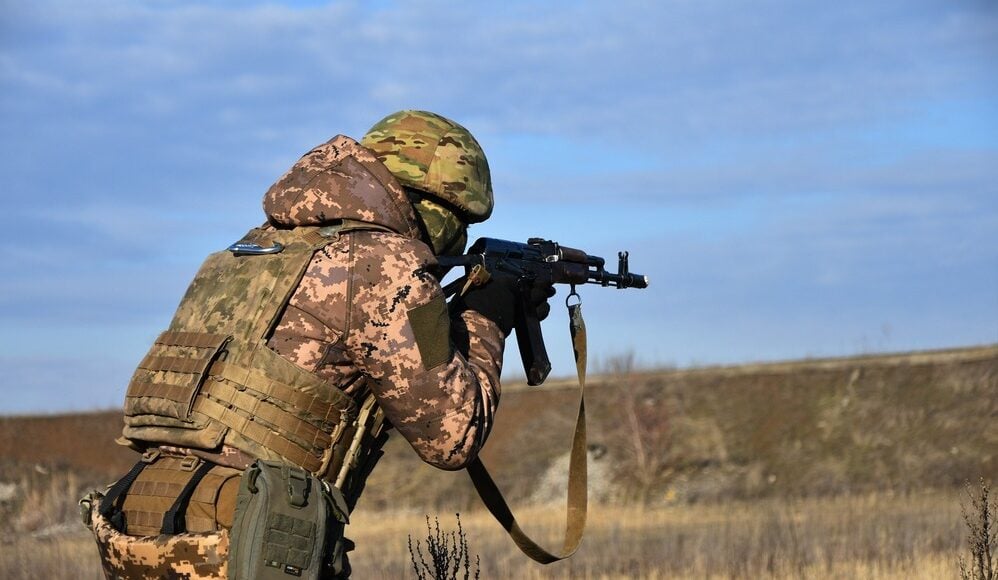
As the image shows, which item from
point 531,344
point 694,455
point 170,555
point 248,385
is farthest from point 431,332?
point 694,455

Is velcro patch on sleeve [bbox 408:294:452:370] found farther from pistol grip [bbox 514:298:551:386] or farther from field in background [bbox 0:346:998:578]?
field in background [bbox 0:346:998:578]

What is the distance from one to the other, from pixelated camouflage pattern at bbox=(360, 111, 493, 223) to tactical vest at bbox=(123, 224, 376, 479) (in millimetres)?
455

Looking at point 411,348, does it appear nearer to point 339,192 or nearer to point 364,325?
point 364,325

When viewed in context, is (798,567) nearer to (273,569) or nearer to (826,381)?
(273,569)

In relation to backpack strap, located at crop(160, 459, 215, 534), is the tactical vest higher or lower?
higher

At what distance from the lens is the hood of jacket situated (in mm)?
4168

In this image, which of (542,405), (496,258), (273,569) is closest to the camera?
(273,569)

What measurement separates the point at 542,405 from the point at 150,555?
30251 millimetres

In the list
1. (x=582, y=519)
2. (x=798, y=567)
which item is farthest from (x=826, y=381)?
(x=582, y=519)

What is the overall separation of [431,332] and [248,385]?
61 centimetres

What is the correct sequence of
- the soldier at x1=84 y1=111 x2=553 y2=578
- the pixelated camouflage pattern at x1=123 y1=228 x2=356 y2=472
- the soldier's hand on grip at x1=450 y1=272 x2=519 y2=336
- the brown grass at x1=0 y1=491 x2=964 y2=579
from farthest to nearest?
the brown grass at x1=0 y1=491 x2=964 y2=579 → the soldier's hand on grip at x1=450 y1=272 x2=519 y2=336 → the pixelated camouflage pattern at x1=123 y1=228 x2=356 y2=472 → the soldier at x1=84 y1=111 x2=553 y2=578

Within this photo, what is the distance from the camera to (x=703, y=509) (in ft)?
82.4

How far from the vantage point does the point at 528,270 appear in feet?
17.6

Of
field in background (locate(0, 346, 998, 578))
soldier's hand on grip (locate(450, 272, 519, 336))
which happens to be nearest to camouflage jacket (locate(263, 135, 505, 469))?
soldier's hand on grip (locate(450, 272, 519, 336))
